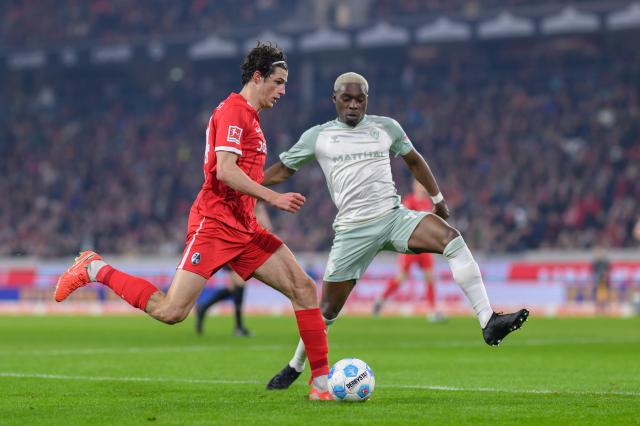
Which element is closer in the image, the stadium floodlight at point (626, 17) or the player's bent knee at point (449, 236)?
the player's bent knee at point (449, 236)

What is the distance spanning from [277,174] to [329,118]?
2927 centimetres

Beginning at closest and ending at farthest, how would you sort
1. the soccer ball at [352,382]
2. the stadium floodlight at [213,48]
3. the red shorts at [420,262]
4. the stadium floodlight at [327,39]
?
the soccer ball at [352,382] → the red shorts at [420,262] → the stadium floodlight at [327,39] → the stadium floodlight at [213,48]

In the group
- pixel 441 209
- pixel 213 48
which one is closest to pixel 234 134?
pixel 441 209

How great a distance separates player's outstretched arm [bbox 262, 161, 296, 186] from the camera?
9695 mm

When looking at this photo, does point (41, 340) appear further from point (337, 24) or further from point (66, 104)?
point (66, 104)

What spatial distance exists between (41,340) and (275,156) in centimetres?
2110

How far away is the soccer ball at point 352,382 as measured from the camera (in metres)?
8.30

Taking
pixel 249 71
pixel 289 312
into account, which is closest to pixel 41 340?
pixel 249 71

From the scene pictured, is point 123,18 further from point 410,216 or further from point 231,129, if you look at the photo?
point 231,129

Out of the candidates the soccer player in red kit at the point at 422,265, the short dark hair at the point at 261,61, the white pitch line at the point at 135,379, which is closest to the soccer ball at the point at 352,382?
the white pitch line at the point at 135,379

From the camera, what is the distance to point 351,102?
31.8 ft

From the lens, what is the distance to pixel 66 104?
4522 centimetres

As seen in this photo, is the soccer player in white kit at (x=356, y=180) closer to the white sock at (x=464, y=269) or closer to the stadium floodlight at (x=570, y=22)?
the white sock at (x=464, y=269)

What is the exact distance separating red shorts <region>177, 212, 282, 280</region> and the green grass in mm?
968
